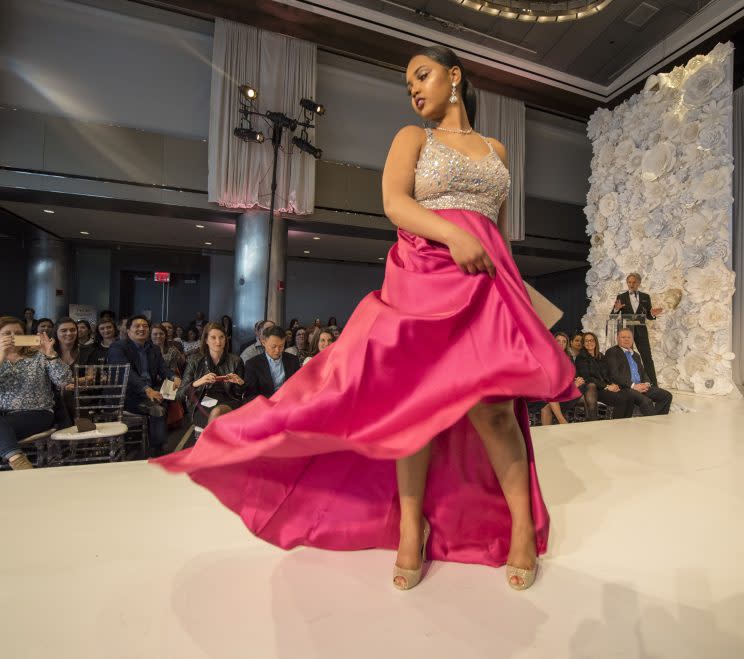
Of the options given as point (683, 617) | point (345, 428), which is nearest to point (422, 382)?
point (345, 428)

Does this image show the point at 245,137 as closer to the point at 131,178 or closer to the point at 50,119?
the point at 131,178

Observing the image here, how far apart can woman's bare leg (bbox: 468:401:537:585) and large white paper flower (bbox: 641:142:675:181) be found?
24.3 ft

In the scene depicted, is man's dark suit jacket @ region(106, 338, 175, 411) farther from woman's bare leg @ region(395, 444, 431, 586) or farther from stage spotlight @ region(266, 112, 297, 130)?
stage spotlight @ region(266, 112, 297, 130)

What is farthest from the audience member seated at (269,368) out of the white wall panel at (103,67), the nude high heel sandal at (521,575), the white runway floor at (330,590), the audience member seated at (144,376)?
the white wall panel at (103,67)

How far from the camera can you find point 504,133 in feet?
27.3

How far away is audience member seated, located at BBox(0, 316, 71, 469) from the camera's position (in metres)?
2.55

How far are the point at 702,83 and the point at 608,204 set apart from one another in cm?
201

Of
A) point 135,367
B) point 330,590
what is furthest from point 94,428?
point 330,590

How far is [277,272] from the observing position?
6.97 meters

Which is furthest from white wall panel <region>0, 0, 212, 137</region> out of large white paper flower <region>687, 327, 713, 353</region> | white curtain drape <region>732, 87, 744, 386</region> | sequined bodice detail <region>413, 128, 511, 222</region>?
white curtain drape <region>732, 87, 744, 386</region>

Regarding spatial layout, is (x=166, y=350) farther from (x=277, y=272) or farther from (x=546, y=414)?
(x=546, y=414)

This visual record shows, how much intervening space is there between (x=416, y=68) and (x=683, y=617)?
1.50 meters

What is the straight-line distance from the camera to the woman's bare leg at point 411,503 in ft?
3.66

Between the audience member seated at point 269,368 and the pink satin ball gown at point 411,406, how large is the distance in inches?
83.8
